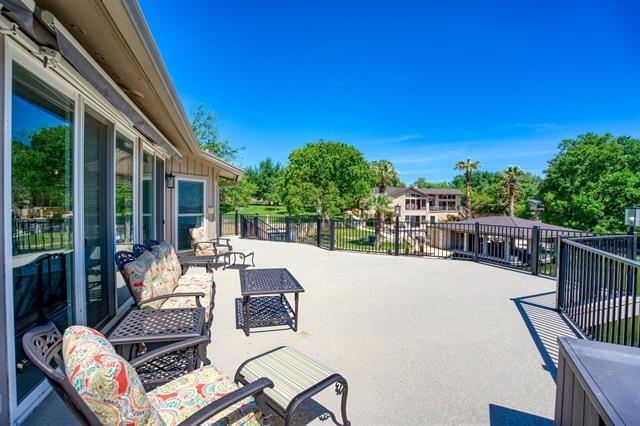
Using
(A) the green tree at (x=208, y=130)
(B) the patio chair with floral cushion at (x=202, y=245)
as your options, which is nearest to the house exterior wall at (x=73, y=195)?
(B) the patio chair with floral cushion at (x=202, y=245)

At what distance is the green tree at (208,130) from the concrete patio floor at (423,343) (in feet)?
53.4

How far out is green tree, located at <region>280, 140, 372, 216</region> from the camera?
26.4 metres

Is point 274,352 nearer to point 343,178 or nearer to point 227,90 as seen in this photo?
point 227,90

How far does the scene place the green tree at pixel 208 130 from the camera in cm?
Answer: 1992

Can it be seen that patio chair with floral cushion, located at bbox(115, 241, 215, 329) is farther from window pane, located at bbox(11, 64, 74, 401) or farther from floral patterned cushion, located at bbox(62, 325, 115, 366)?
floral patterned cushion, located at bbox(62, 325, 115, 366)

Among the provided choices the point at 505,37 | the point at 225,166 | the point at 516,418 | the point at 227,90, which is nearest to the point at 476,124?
the point at 505,37

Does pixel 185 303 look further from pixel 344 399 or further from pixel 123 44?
pixel 123 44

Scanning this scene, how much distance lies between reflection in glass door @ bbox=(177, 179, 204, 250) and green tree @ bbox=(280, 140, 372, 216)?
59.0 feet

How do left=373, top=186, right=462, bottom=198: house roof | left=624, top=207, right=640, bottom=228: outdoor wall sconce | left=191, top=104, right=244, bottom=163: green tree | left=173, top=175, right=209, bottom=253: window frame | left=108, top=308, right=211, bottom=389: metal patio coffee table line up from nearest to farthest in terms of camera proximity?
1. left=108, top=308, right=211, bottom=389: metal patio coffee table
2. left=624, top=207, right=640, bottom=228: outdoor wall sconce
3. left=173, top=175, right=209, bottom=253: window frame
4. left=191, top=104, right=244, bottom=163: green tree
5. left=373, top=186, right=462, bottom=198: house roof

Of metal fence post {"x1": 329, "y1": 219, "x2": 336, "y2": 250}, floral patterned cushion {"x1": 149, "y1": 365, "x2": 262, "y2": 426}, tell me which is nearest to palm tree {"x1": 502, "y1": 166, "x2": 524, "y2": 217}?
metal fence post {"x1": 329, "y1": 219, "x2": 336, "y2": 250}

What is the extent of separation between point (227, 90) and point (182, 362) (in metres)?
16.3

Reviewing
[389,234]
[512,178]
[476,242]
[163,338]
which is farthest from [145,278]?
[512,178]

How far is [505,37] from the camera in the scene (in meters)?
11.0

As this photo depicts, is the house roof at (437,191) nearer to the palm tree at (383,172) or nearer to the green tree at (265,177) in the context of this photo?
the palm tree at (383,172)
